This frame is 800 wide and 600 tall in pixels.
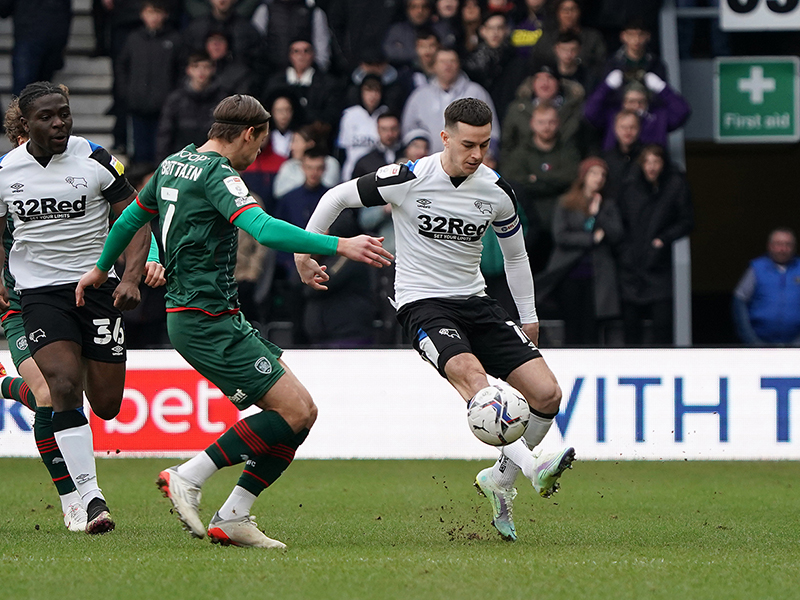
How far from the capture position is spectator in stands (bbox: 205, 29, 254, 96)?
12875 millimetres

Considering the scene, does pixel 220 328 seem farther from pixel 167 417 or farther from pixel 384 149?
pixel 384 149

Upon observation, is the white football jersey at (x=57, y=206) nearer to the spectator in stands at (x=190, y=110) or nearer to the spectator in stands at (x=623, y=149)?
the spectator in stands at (x=190, y=110)

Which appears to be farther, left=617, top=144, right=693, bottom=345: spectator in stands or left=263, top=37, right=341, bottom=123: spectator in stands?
left=263, top=37, right=341, bottom=123: spectator in stands

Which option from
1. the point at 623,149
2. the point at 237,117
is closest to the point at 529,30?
the point at 623,149

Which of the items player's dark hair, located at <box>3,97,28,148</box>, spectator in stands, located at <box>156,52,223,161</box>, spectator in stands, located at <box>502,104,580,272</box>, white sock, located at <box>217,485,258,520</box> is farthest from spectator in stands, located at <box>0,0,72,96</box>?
white sock, located at <box>217,485,258,520</box>

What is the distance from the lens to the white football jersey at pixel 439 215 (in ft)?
21.4

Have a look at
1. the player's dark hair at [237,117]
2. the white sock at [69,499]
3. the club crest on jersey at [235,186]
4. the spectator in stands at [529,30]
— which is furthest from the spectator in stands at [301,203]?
the club crest on jersey at [235,186]

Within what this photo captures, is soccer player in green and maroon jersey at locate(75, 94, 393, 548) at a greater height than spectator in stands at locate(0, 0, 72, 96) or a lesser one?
lesser

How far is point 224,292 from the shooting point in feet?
18.9

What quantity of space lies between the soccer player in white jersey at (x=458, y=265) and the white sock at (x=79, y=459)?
1705mm

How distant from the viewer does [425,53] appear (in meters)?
12.9

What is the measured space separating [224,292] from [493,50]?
7782mm

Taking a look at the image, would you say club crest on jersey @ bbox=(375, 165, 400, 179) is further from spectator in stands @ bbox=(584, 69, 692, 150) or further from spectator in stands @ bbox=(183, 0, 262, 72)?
spectator in stands @ bbox=(183, 0, 262, 72)

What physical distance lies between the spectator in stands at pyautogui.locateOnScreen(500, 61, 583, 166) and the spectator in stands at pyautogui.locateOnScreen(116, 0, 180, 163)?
12.1 feet
